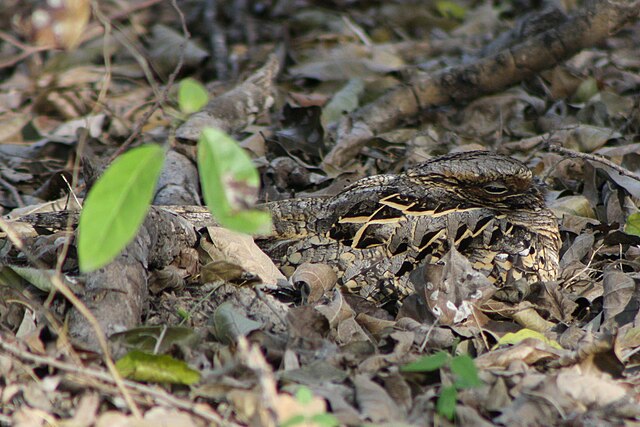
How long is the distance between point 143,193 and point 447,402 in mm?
1095

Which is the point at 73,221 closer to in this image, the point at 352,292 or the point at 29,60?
the point at 352,292

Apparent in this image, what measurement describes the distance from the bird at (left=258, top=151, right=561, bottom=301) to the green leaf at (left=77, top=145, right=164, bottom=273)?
1.71 metres

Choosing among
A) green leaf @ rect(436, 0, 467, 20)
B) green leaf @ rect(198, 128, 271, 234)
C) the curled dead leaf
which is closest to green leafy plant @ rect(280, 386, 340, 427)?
green leaf @ rect(198, 128, 271, 234)

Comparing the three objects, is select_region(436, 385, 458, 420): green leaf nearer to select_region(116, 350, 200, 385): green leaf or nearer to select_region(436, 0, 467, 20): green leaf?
select_region(116, 350, 200, 385): green leaf

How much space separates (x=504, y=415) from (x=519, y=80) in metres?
3.73

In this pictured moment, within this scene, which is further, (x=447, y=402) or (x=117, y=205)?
(x=447, y=402)

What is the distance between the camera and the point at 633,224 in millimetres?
3906

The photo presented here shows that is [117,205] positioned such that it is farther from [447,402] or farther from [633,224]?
[633,224]

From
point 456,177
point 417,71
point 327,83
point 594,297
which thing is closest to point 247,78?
point 327,83

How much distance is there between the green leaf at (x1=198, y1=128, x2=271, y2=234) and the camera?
1.77 meters

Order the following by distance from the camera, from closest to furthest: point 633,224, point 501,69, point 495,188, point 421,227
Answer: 1. point 421,227
2. point 495,188
3. point 633,224
4. point 501,69

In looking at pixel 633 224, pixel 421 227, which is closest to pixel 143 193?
pixel 421 227

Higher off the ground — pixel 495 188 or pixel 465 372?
pixel 465 372

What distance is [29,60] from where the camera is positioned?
6.74 m
